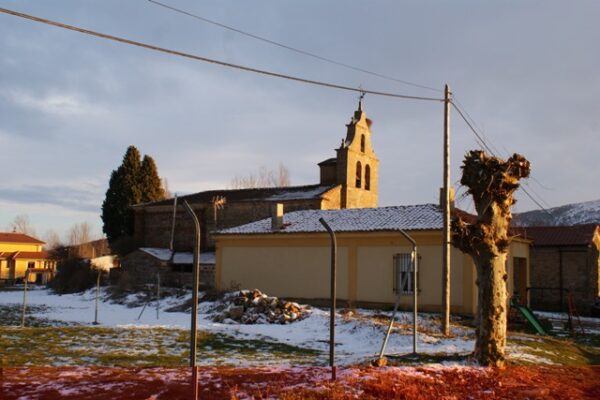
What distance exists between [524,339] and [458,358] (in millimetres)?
5212

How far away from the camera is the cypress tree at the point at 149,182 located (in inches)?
2045

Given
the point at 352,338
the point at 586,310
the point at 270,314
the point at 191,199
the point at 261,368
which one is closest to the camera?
the point at 261,368

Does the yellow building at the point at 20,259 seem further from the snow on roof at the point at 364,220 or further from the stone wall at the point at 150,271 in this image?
the snow on roof at the point at 364,220

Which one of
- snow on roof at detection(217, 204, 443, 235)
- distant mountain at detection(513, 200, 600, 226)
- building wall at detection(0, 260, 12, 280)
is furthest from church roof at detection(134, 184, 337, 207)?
distant mountain at detection(513, 200, 600, 226)

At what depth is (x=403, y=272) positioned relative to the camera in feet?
71.9

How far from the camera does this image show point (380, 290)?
2219cm

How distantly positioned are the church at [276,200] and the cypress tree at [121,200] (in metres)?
3.93

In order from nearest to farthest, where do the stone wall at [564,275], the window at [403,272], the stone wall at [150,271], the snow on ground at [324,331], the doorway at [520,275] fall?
the snow on ground at [324,331]
the window at [403,272]
the doorway at [520,275]
the stone wall at [564,275]
the stone wall at [150,271]

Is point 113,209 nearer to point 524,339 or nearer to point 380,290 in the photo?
point 380,290

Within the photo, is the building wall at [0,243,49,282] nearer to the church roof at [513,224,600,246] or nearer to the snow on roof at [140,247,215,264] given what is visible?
the snow on roof at [140,247,215,264]

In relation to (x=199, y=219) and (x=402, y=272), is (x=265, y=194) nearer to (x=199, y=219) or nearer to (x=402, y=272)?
(x=199, y=219)

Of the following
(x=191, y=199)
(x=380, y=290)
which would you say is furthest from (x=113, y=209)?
(x=380, y=290)

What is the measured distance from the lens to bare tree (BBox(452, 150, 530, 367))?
10.4m

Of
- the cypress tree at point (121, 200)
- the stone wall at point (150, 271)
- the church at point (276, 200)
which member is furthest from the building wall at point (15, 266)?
the stone wall at point (150, 271)
